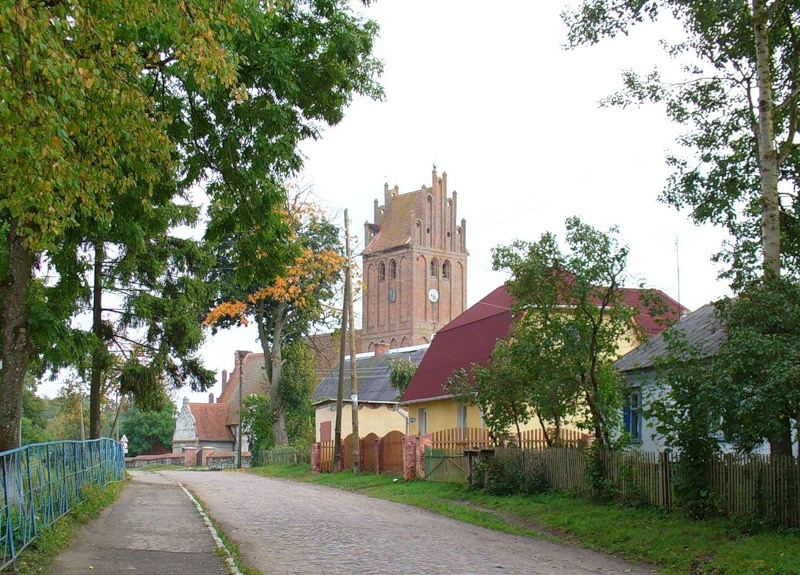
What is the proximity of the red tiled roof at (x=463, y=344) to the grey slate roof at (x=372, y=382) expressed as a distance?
36.3 feet

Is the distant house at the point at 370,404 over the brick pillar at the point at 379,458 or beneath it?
over

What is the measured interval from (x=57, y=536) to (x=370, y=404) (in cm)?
3705

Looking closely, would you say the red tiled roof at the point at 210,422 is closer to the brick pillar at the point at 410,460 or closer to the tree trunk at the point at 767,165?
the brick pillar at the point at 410,460

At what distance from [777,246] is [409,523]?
28.8ft

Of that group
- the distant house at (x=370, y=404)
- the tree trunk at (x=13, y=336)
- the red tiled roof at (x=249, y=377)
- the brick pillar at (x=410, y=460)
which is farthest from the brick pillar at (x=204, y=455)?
the tree trunk at (x=13, y=336)

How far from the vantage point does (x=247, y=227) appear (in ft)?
49.5

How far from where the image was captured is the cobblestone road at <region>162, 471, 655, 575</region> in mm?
11961

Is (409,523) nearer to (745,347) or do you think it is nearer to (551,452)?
(551,452)

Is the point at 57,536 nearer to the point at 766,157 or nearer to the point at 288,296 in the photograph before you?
the point at 766,157

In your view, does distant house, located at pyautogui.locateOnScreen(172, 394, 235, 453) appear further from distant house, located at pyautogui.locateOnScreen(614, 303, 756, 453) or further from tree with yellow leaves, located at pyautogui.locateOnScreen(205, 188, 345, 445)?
distant house, located at pyautogui.locateOnScreen(614, 303, 756, 453)

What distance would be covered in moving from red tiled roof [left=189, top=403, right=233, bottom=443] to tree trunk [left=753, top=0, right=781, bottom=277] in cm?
7845

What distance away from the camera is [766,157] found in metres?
14.6

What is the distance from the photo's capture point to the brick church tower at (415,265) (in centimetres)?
10688

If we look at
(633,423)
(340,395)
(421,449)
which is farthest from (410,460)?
(633,423)
